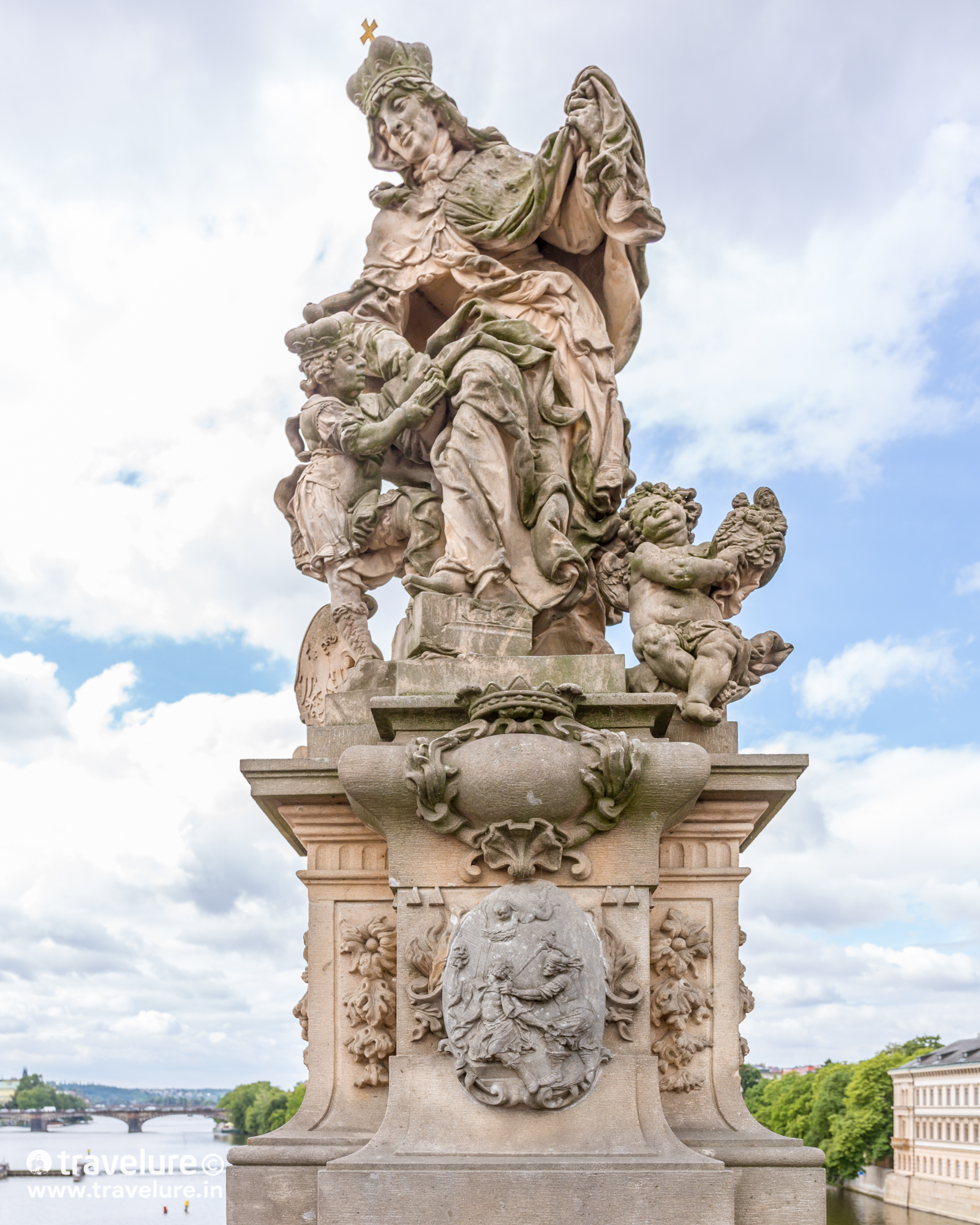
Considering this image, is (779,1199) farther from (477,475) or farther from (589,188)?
(589,188)

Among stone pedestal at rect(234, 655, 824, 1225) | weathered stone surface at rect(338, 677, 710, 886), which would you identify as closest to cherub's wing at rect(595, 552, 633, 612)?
stone pedestal at rect(234, 655, 824, 1225)

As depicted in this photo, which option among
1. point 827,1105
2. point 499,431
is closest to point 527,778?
point 499,431

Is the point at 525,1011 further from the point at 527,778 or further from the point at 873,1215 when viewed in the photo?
the point at 873,1215

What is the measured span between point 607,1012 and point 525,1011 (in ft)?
1.45

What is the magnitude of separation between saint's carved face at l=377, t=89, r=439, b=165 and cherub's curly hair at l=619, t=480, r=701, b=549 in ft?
9.07

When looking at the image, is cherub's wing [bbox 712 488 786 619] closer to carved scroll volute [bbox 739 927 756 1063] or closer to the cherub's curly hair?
the cherub's curly hair

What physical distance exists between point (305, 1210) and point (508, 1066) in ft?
4.06

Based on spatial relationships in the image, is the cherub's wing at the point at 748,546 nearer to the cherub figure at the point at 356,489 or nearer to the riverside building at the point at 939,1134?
the cherub figure at the point at 356,489

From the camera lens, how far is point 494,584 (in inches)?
251

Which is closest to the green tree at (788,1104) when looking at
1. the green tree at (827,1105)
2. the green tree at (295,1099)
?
the green tree at (827,1105)

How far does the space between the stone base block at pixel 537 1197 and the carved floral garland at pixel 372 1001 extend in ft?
2.81

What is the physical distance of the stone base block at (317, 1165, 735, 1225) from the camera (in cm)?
476

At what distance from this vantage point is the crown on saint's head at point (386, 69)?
25.9 feet

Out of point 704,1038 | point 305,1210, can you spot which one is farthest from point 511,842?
point 305,1210
